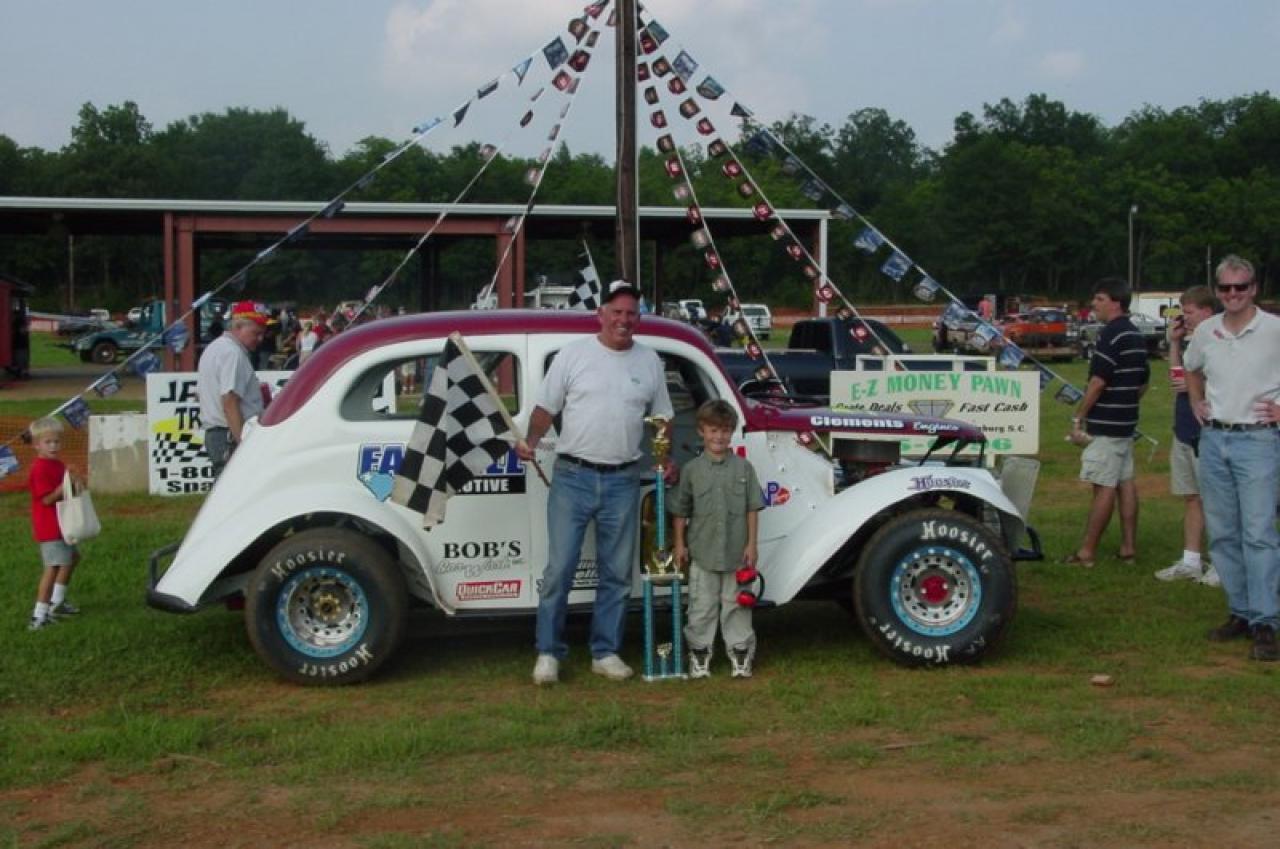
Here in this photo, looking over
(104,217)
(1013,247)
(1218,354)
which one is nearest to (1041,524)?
(1218,354)

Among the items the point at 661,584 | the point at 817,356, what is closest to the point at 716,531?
the point at 661,584

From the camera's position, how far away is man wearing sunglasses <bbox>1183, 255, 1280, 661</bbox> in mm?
7152

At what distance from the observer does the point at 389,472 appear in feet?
22.5

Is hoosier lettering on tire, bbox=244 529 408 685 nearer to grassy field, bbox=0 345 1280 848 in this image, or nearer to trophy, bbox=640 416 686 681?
grassy field, bbox=0 345 1280 848

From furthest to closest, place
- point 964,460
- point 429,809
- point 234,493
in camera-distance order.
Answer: point 964,460, point 234,493, point 429,809

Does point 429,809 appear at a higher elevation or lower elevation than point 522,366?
lower

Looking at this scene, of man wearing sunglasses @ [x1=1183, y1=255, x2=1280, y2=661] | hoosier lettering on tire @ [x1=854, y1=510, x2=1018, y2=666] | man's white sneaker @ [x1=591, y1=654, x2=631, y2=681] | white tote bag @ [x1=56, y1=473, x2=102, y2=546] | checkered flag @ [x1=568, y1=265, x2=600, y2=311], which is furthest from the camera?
checkered flag @ [x1=568, y1=265, x2=600, y2=311]

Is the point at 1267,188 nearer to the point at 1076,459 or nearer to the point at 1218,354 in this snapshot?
the point at 1076,459

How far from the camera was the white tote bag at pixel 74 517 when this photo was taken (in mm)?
8031

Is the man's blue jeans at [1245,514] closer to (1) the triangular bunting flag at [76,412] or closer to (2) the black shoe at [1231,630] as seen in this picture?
(2) the black shoe at [1231,630]

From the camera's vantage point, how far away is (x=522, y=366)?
709 centimetres

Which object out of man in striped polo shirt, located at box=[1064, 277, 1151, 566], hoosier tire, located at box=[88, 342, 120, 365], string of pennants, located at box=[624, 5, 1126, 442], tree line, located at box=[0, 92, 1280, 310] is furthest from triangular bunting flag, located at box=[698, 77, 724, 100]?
tree line, located at box=[0, 92, 1280, 310]

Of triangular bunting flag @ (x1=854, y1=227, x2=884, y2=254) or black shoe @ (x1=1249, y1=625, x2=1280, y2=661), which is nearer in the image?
black shoe @ (x1=1249, y1=625, x2=1280, y2=661)

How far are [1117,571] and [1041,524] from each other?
2016 millimetres
